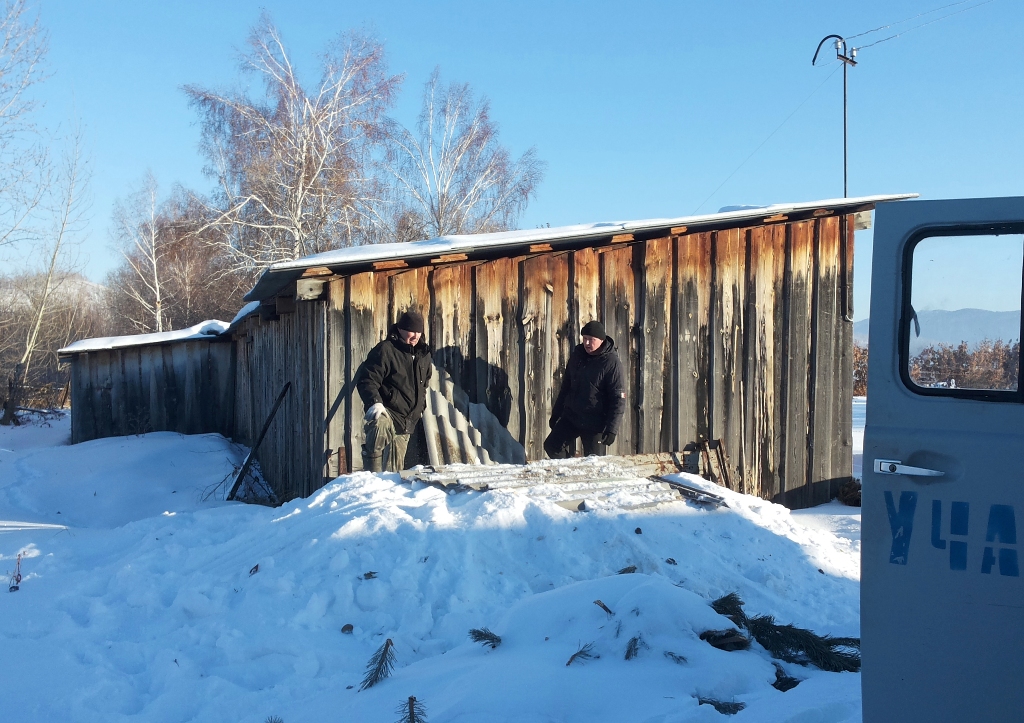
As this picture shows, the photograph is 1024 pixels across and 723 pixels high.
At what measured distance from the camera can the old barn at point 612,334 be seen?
23.2ft

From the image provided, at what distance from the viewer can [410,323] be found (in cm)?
668

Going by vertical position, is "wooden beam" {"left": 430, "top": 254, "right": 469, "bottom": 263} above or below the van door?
above

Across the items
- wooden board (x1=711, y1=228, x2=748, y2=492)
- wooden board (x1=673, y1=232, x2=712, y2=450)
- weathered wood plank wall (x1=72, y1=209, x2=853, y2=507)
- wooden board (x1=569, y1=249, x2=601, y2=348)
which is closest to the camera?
weathered wood plank wall (x1=72, y1=209, x2=853, y2=507)

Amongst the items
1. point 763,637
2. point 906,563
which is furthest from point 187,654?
point 906,563

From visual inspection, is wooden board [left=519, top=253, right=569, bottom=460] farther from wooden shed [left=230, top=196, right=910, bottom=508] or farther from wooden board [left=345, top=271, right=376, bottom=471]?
wooden board [left=345, top=271, right=376, bottom=471]

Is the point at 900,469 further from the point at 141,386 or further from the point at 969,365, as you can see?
the point at 141,386

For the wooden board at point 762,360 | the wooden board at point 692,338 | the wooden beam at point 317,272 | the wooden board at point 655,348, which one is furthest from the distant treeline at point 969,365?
the wooden board at point 762,360

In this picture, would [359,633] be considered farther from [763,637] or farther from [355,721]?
[763,637]

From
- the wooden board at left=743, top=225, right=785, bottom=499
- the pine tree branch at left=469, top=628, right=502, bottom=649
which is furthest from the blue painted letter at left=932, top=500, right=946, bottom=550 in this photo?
the wooden board at left=743, top=225, right=785, bottom=499

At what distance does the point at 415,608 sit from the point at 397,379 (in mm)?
2879

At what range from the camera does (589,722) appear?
9.07ft

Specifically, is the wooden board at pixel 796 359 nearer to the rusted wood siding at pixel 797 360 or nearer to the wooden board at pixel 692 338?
the rusted wood siding at pixel 797 360

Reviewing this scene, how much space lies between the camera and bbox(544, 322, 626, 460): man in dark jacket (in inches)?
273

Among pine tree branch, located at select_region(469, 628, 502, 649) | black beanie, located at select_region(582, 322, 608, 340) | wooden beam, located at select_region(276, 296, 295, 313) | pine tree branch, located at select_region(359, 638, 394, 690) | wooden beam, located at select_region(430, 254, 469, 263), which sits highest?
wooden beam, located at select_region(430, 254, 469, 263)
